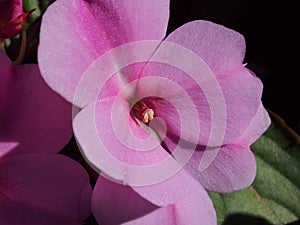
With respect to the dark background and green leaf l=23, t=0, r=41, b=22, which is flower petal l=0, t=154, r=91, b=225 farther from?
the dark background

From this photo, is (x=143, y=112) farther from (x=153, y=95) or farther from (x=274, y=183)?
(x=274, y=183)

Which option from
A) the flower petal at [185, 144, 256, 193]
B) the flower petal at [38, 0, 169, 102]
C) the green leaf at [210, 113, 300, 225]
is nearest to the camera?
the flower petal at [38, 0, 169, 102]

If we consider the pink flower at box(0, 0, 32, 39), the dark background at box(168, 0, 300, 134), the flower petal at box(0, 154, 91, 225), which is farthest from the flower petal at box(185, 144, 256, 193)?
the dark background at box(168, 0, 300, 134)

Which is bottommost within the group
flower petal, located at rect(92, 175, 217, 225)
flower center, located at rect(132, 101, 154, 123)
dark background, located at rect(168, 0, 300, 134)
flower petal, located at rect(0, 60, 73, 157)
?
dark background, located at rect(168, 0, 300, 134)

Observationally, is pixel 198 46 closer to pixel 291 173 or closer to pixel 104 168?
pixel 104 168

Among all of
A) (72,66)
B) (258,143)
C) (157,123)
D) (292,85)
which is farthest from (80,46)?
(292,85)
